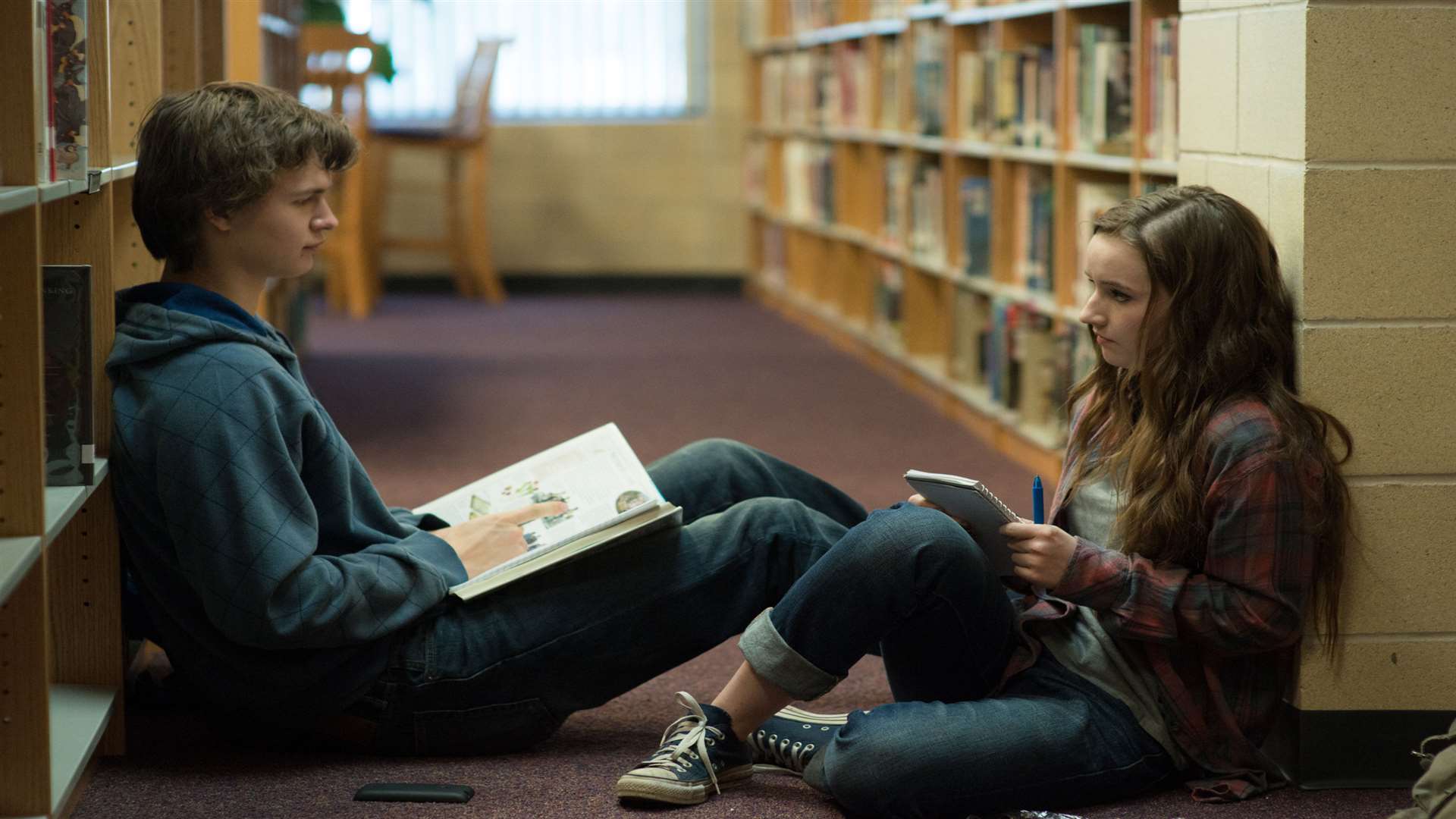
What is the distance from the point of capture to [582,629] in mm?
1791

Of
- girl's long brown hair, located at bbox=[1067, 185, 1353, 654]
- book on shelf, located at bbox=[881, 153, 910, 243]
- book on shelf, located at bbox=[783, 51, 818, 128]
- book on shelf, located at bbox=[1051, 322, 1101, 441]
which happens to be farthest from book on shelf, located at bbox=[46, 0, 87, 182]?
book on shelf, located at bbox=[783, 51, 818, 128]

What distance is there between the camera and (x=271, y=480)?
1659mm

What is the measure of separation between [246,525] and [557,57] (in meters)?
6.55

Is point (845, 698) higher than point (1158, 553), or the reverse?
point (1158, 553)

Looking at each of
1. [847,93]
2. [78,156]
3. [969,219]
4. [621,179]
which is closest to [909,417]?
[969,219]

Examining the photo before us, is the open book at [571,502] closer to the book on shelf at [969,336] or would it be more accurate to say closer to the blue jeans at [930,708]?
the blue jeans at [930,708]

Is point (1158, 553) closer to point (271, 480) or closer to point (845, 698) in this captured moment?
point (845, 698)

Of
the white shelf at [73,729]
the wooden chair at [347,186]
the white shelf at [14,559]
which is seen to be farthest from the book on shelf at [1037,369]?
the white shelf at [14,559]

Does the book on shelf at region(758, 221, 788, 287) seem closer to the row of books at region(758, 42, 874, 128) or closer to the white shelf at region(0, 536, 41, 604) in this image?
the row of books at region(758, 42, 874, 128)

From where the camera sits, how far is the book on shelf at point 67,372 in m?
1.64

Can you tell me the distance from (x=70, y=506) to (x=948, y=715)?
2.88 ft

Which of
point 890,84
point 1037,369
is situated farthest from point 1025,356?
point 890,84

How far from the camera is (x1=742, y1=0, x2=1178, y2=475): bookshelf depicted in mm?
3459

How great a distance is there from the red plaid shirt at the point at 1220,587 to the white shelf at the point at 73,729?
3.25 feet
